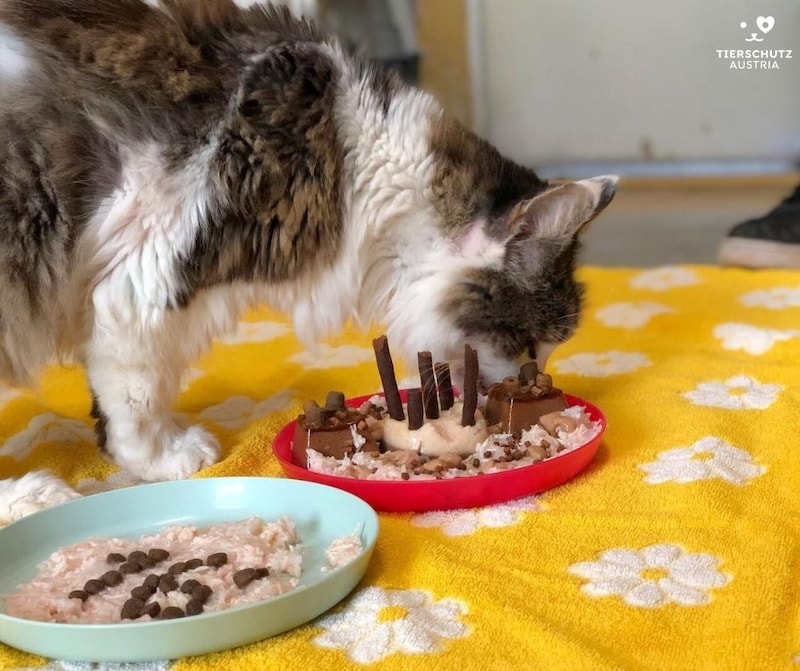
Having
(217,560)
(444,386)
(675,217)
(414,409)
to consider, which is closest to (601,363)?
(444,386)

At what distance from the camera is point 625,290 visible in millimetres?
3049

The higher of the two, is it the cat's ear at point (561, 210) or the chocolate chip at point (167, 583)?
the cat's ear at point (561, 210)

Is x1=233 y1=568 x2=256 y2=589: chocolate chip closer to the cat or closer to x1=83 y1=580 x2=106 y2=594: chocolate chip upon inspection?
x1=83 y1=580 x2=106 y2=594: chocolate chip

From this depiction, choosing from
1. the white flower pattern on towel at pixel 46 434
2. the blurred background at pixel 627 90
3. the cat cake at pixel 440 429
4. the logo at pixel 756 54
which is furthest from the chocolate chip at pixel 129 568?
the logo at pixel 756 54

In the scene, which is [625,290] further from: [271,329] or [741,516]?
[741,516]

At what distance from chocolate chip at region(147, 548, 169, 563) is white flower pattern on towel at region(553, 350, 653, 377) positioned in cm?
127

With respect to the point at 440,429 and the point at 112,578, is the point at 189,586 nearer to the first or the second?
the point at 112,578

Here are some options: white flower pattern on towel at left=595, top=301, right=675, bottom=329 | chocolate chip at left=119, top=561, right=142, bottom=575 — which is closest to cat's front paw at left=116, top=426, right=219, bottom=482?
chocolate chip at left=119, top=561, right=142, bottom=575

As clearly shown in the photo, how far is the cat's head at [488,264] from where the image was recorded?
168 cm

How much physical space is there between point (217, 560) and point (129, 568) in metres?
0.12

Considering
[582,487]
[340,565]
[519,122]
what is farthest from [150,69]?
[519,122]

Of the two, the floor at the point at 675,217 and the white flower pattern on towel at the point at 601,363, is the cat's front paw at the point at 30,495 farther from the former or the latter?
the floor at the point at 675,217

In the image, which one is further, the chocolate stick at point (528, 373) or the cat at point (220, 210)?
the chocolate stick at point (528, 373)

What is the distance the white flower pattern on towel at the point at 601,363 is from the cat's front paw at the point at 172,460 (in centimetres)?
94
